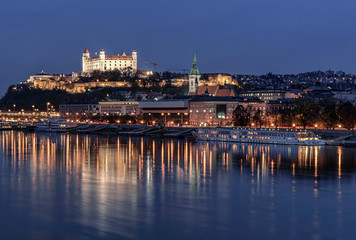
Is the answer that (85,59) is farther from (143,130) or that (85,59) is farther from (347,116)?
(347,116)

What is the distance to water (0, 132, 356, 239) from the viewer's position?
14891 mm

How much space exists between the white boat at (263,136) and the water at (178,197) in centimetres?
870

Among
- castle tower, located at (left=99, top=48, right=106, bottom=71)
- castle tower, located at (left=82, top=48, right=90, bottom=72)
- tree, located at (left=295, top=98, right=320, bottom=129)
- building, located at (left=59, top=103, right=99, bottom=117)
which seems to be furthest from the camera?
castle tower, located at (left=82, top=48, right=90, bottom=72)

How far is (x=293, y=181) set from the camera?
22.3 metres

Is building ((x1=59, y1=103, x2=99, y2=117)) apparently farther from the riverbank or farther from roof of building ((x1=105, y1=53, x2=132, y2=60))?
roof of building ((x1=105, y1=53, x2=132, y2=60))

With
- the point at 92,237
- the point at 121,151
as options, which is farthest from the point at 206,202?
the point at 121,151

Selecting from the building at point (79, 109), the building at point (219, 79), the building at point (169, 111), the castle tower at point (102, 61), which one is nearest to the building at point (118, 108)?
the building at point (79, 109)

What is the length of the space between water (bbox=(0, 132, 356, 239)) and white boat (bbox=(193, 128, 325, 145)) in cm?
870

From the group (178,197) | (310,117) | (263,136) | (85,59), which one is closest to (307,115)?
(310,117)

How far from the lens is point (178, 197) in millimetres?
18844

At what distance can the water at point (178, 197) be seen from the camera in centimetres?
1489

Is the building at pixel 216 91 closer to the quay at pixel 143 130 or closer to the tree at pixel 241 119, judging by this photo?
the quay at pixel 143 130

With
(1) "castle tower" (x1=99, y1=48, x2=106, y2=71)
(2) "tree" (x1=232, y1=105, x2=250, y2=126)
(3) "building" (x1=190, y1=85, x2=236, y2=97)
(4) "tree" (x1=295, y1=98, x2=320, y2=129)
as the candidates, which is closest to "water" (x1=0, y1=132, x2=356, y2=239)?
(4) "tree" (x1=295, y1=98, x2=320, y2=129)

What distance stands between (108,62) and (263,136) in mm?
66222
